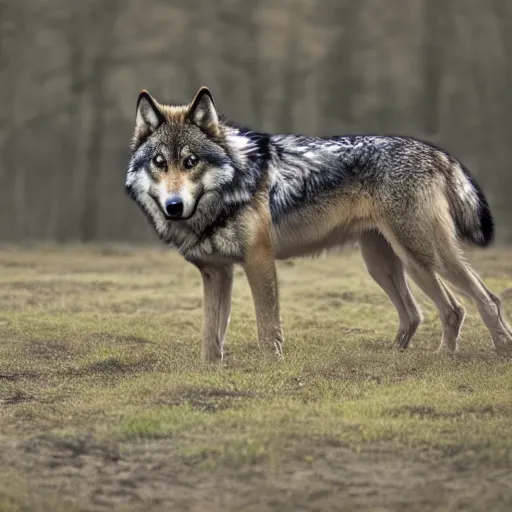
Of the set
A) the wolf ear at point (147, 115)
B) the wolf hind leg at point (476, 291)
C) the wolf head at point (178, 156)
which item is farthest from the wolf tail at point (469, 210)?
the wolf ear at point (147, 115)

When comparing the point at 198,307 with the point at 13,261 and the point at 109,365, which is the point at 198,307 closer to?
the point at 109,365

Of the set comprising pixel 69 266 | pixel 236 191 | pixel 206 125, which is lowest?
pixel 69 266

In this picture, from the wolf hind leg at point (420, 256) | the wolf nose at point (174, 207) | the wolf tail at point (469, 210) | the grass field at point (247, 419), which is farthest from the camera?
the wolf tail at point (469, 210)

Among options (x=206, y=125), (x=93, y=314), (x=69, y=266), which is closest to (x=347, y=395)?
(x=206, y=125)

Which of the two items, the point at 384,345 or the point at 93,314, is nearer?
the point at 384,345

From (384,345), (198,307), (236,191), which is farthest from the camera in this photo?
(198,307)

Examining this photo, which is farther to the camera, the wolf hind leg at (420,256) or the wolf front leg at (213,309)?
the wolf hind leg at (420,256)

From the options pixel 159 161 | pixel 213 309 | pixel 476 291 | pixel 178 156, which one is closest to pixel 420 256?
pixel 476 291

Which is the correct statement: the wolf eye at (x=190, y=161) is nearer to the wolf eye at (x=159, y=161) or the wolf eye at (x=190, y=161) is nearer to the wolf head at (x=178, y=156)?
the wolf head at (x=178, y=156)

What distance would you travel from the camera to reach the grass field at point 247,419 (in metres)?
4.79

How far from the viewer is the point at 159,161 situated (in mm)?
7629

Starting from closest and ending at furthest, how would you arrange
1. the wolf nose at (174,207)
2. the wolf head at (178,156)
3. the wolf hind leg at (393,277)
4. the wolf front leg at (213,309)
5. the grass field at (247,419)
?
the grass field at (247,419) → the wolf nose at (174,207) → the wolf head at (178,156) → the wolf front leg at (213,309) → the wolf hind leg at (393,277)

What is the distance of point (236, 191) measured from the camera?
25.6 feet

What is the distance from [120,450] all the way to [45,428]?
31.2 inches
